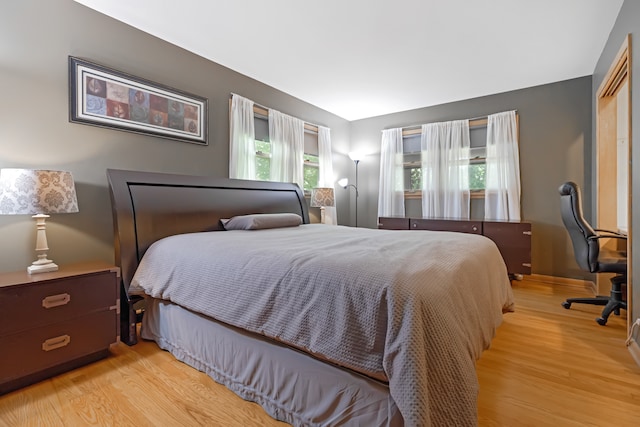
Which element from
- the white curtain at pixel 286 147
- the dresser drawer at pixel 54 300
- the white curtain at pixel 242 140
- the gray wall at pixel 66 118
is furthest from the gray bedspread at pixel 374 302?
→ the white curtain at pixel 286 147

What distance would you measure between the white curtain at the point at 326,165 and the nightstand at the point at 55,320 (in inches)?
121

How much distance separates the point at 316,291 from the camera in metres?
1.19

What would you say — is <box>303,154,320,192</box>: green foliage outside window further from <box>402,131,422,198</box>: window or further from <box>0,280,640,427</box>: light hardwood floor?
<box>0,280,640,427</box>: light hardwood floor

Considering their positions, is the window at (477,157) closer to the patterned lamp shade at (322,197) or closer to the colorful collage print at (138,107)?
the patterned lamp shade at (322,197)

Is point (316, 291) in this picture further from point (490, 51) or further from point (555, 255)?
point (555, 255)

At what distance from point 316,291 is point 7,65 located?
8.25 feet

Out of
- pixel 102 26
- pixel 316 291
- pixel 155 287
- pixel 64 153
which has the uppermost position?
pixel 102 26

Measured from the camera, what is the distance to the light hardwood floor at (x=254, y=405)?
1.35 m

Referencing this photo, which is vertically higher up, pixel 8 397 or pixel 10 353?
pixel 10 353

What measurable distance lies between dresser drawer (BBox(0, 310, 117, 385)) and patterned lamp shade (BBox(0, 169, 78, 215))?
0.66 meters

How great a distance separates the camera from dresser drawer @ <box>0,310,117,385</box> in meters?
1.51

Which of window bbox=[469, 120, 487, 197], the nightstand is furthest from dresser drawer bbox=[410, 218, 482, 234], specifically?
the nightstand

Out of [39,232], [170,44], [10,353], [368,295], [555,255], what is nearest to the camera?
[368,295]

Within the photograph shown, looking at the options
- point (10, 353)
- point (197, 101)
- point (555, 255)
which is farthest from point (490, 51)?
point (10, 353)
